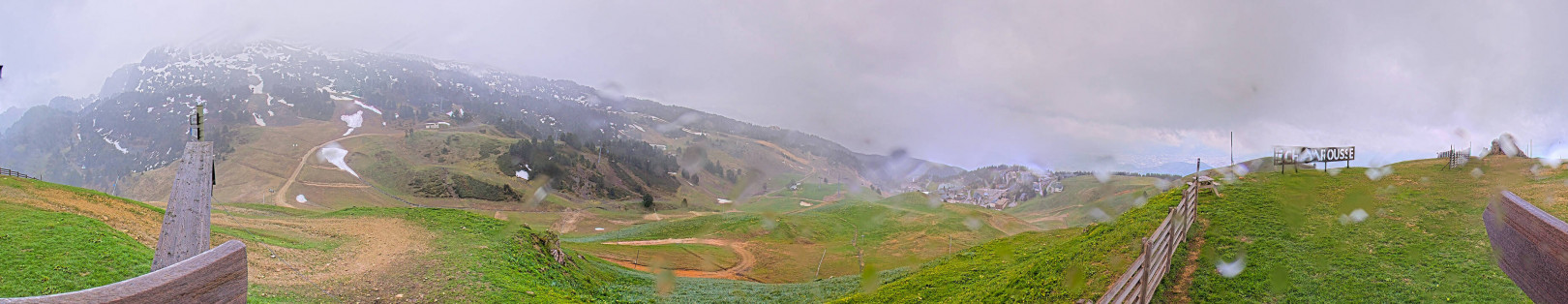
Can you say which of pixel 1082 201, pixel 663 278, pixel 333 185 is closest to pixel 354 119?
pixel 333 185

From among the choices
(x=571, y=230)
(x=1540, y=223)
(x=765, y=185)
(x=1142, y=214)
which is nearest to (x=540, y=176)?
(x=571, y=230)

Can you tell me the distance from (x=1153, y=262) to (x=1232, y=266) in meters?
2.78

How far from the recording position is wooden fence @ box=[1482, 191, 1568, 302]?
70.4 inches

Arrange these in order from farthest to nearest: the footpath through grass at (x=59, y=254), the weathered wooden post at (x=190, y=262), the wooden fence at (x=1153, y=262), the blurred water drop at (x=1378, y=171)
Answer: the blurred water drop at (x=1378, y=171) < the footpath through grass at (x=59, y=254) < the wooden fence at (x=1153, y=262) < the weathered wooden post at (x=190, y=262)

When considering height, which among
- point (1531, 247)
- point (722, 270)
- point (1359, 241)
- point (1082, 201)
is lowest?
point (722, 270)

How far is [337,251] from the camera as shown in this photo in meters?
21.8

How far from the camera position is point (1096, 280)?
1205cm

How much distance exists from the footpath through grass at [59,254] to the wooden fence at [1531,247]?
1995 centimetres

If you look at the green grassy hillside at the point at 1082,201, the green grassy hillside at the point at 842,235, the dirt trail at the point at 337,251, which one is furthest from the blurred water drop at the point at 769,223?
the green grassy hillside at the point at 1082,201

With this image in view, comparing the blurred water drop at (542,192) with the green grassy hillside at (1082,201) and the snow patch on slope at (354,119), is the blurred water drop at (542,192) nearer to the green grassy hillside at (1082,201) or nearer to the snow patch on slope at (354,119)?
the snow patch on slope at (354,119)

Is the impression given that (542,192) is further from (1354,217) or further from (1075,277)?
(1354,217)

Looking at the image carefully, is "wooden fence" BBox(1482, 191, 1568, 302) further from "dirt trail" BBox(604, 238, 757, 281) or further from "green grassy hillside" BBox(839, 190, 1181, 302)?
"dirt trail" BBox(604, 238, 757, 281)

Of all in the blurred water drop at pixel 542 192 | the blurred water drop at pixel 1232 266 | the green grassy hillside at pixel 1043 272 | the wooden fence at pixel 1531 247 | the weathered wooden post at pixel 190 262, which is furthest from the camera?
the blurred water drop at pixel 542 192

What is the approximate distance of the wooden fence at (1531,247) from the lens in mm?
1789
